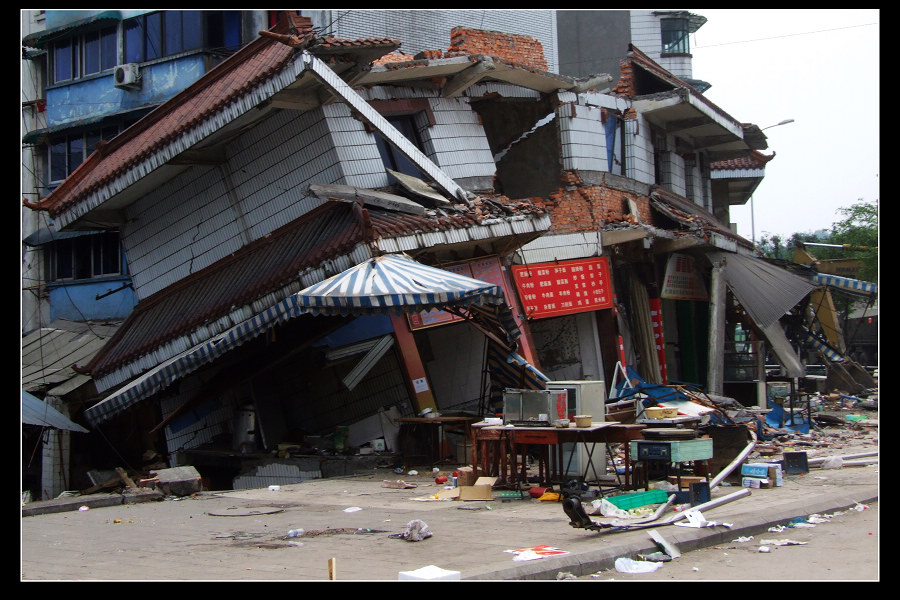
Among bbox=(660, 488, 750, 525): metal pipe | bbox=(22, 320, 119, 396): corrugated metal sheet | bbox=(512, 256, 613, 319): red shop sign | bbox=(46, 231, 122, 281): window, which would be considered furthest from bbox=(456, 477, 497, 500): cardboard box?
bbox=(46, 231, 122, 281): window

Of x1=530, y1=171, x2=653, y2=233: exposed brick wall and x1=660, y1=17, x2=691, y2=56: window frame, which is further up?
x1=660, y1=17, x2=691, y2=56: window frame

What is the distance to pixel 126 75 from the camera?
2245cm

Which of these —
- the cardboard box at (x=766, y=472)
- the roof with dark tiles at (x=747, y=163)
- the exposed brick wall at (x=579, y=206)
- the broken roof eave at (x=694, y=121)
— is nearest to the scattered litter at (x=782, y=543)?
the cardboard box at (x=766, y=472)

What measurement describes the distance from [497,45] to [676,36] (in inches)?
893

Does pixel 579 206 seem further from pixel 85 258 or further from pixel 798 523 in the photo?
pixel 85 258

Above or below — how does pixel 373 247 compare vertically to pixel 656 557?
above

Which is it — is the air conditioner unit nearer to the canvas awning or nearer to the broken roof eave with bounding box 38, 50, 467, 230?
the broken roof eave with bounding box 38, 50, 467, 230

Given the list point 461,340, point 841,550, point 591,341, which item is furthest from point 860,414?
point 841,550

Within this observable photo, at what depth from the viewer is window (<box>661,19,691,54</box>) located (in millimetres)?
38969

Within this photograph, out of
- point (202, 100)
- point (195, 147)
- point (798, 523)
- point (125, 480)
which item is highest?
point (202, 100)

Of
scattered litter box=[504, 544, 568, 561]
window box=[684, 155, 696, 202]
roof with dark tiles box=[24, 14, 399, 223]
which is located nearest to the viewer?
scattered litter box=[504, 544, 568, 561]

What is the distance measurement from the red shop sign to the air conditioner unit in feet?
34.8

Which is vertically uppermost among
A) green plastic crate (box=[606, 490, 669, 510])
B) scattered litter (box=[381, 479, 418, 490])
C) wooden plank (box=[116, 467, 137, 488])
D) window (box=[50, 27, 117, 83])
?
window (box=[50, 27, 117, 83])

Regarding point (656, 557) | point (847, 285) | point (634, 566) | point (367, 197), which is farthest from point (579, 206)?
point (634, 566)
